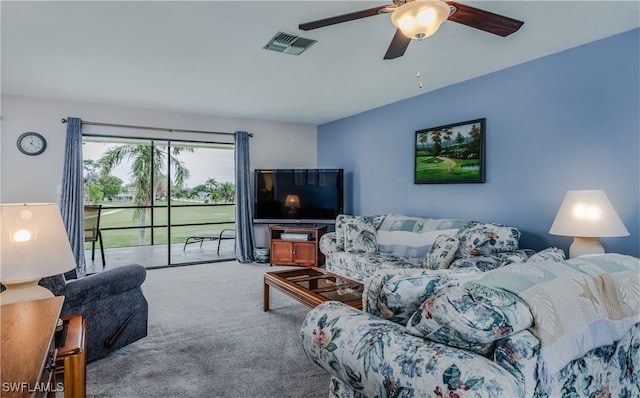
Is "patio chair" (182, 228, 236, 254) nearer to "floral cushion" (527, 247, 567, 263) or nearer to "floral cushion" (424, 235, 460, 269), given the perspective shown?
"floral cushion" (424, 235, 460, 269)

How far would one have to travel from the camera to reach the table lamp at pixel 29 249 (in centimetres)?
155

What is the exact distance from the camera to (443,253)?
336cm

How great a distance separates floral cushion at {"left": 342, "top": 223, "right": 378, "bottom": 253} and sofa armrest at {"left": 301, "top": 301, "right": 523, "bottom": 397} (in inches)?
110

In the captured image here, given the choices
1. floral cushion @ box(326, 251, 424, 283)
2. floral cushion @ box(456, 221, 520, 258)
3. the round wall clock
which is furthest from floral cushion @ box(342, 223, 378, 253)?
the round wall clock

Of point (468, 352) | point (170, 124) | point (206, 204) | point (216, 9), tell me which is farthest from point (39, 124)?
point (468, 352)

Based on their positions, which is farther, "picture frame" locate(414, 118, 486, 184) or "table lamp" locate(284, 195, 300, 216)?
"table lamp" locate(284, 195, 300, 216)

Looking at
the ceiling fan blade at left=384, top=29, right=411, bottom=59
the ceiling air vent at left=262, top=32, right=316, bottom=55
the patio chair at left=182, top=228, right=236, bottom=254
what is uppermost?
the ceiling air vent at left=262, top=32, right=316, bottom=55

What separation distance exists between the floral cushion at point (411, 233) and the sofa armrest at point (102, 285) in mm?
2639

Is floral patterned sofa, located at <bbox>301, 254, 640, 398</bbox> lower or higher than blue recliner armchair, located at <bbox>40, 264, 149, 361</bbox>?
higher

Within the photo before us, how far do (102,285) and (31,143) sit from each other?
3.26 metres

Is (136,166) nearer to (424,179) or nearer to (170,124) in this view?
(170,124)

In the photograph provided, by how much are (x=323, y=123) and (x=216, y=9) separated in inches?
165

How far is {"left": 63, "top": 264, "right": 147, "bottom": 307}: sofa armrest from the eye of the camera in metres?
2.39

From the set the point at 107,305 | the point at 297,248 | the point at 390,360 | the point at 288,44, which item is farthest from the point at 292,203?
the point at 390,360
